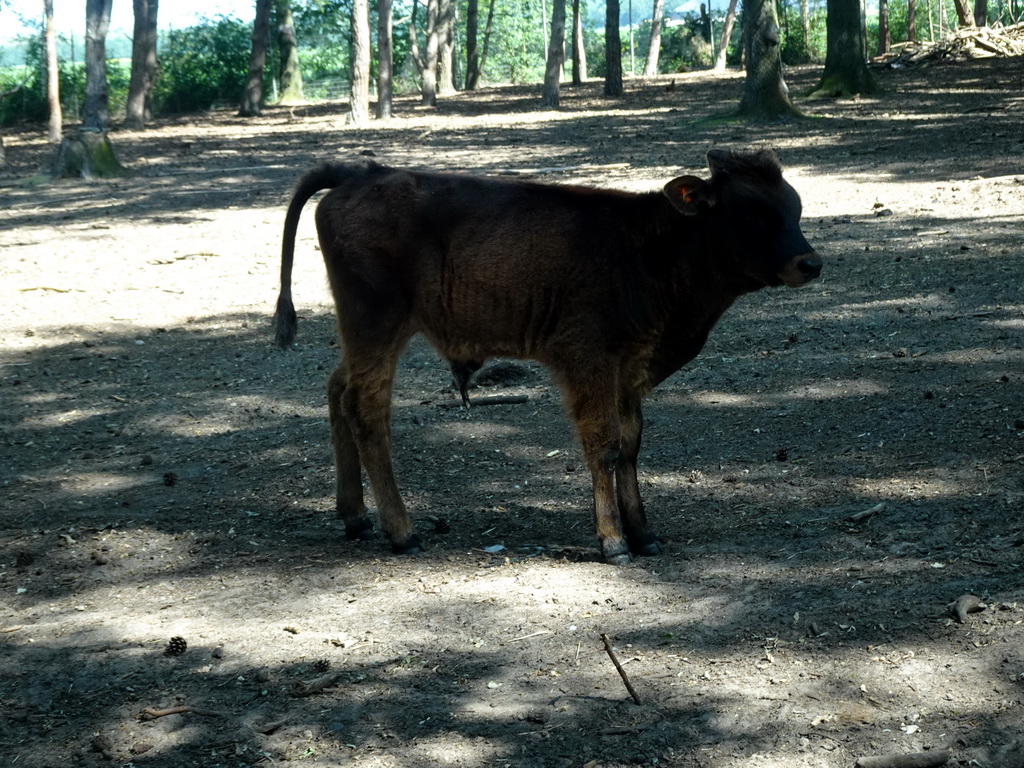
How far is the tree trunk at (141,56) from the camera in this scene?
1196 inches

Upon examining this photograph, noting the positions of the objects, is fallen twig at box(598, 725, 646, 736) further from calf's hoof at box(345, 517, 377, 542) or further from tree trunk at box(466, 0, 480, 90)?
tree trunk at box(466, 0, 480, 90)

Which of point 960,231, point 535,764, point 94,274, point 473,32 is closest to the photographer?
point 535,764

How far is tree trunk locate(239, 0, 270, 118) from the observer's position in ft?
108

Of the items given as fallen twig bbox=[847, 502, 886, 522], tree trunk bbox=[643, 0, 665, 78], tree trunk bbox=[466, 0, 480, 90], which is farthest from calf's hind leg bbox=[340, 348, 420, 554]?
tree trunk bbox=[643, 0, 665, 78]

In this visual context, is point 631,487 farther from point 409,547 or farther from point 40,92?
point 40,92

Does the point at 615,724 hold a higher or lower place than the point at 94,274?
lower

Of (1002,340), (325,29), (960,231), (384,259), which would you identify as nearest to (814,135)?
(960,231)

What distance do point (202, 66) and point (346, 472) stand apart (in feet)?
117

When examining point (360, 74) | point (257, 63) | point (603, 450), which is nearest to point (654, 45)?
point (257, 63)

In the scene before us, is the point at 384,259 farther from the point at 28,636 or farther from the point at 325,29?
the point at 325,29

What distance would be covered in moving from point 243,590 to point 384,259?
5.78ft

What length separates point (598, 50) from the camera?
6638 centimetres

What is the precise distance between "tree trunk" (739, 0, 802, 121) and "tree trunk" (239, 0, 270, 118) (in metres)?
16.4

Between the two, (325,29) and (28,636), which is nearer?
(28,636)
